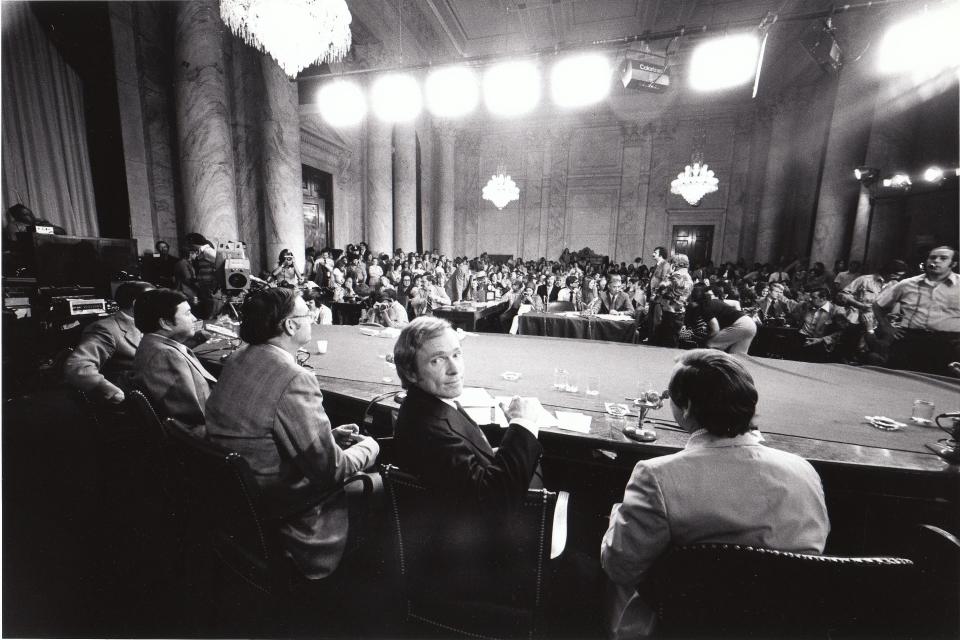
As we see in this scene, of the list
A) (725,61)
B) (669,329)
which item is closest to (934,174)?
(725,61)

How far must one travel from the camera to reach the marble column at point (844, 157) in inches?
352

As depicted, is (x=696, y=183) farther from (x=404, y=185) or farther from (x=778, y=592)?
(x=778, y=592)

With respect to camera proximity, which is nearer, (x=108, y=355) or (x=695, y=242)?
(x=108, y=355)

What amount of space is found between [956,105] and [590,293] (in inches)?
304

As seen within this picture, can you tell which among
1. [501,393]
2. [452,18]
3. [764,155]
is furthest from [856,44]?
[501,393]

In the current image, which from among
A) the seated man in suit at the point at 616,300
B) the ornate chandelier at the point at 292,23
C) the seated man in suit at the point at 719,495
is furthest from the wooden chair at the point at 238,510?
the seated man in suit at the point at 616,300

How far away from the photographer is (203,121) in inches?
243

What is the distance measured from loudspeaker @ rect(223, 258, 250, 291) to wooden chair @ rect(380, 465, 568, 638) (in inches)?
212

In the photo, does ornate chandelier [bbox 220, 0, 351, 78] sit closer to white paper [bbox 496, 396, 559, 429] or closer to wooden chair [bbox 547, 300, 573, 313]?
white paper [bbox 496, 396, 559, 429]

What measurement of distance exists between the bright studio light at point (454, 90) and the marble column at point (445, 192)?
30.2ft

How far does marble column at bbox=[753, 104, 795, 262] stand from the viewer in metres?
12.8

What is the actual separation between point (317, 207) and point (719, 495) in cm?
1163

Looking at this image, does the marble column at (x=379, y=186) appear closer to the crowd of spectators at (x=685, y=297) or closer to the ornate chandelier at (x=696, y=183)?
the crowd of spectators at (x=685, y=297)

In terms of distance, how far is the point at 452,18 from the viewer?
10.4m
